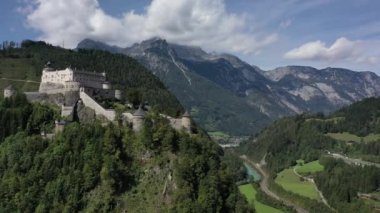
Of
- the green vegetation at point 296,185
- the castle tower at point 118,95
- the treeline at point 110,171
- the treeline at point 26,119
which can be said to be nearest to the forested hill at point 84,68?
the castle tower at point 118,95

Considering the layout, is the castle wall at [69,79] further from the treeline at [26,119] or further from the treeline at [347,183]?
the treeline at [347,183]

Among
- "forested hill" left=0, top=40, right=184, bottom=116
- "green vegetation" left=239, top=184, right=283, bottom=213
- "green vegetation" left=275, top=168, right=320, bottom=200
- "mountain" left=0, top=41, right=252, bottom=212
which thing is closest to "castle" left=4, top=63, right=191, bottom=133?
"mountain" left=0, top=41, right=252, bottom=212

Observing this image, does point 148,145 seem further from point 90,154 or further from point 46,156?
point 46,156

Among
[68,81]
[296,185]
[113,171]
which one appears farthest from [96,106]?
[296,185]

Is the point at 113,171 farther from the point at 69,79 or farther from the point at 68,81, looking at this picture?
the point at 69,79

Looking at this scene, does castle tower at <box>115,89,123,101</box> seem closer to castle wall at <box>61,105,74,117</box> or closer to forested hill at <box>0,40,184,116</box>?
castle wall at <box>61,105,74,117</box>

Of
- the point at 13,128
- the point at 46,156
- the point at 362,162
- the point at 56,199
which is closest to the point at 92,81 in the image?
the point at 13,128
